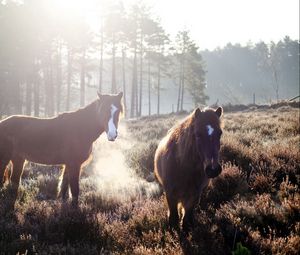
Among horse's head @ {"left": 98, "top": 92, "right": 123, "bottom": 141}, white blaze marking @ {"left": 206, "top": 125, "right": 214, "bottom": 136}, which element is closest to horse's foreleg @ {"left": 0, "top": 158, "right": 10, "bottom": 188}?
horse's head @ {"left": 98, "top": 92, "right": 123, "bottom": 141}

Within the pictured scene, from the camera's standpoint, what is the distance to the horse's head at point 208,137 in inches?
187

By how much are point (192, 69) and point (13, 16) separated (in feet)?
100

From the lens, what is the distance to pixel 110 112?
7508 millimetres

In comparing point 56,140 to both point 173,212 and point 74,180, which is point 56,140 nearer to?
point 74,180

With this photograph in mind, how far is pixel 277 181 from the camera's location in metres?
7.94

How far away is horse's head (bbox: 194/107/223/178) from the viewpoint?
4.74 metres

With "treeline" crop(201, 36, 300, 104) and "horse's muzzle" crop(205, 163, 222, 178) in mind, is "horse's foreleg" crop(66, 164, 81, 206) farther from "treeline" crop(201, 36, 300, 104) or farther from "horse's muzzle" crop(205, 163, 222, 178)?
"treeline" crop(201, 36, 300, 104)

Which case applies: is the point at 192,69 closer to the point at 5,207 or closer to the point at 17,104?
the point at 17,104

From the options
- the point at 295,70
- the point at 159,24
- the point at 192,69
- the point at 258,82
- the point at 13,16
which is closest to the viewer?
the point at 13,16

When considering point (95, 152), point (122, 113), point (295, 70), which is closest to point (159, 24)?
point (95, 152)

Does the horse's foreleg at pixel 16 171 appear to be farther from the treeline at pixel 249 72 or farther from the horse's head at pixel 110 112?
the treeline at pixel 249 72

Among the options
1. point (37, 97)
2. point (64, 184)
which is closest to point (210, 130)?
point (64, 184)

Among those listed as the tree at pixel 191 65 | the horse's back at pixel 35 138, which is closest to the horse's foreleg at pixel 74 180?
the horse's back at pixel 35 138

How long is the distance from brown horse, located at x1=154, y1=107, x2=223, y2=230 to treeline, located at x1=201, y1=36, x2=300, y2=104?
107 m
